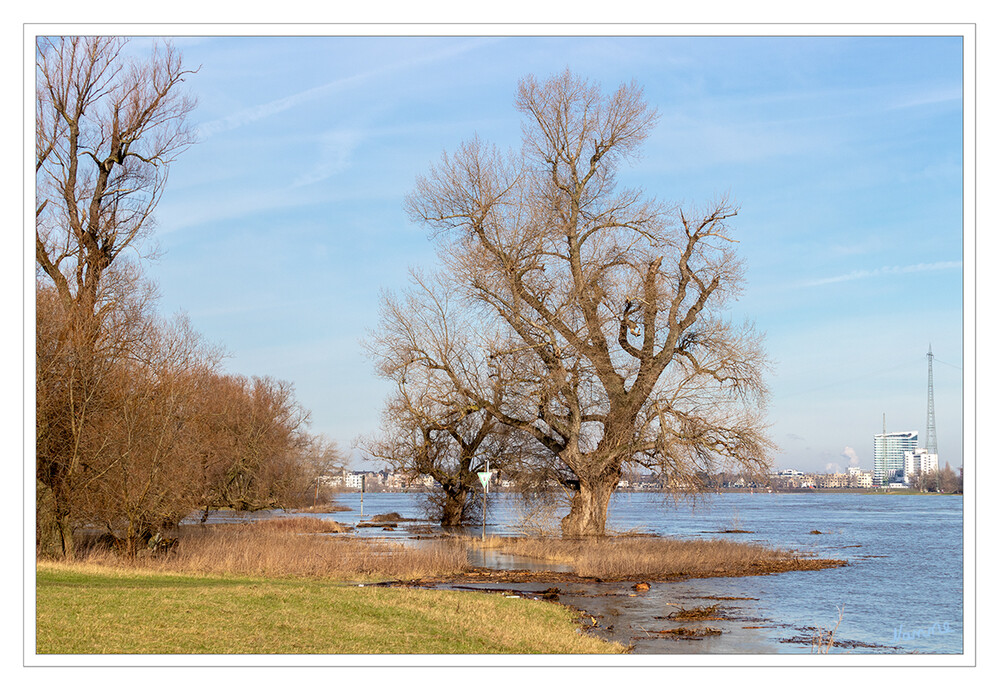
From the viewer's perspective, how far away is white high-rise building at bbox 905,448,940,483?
51775mm

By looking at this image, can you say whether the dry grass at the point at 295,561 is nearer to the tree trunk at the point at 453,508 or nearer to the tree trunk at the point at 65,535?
the tree trunk at the point at 65,535

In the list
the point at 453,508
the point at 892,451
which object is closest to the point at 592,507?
the point at 453,508

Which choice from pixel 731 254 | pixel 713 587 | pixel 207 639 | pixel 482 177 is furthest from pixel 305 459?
pixel 207 639

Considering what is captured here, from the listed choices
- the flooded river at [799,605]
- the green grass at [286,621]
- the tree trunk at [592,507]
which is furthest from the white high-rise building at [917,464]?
the green grass at [286,621]

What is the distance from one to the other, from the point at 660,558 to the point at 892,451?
115ft

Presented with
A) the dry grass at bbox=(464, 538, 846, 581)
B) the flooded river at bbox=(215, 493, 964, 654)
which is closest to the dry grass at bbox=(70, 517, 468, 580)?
the flooded river at bbox=(215, 493, 964, 654)

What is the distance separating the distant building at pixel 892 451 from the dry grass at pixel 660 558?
18035 millimetres

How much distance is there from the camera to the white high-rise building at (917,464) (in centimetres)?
5178

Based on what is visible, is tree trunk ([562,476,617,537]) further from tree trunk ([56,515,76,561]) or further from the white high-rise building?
the white high-rise building

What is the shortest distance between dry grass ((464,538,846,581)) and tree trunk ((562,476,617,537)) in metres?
1.89

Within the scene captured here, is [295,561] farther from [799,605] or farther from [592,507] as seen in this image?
[592,507]
